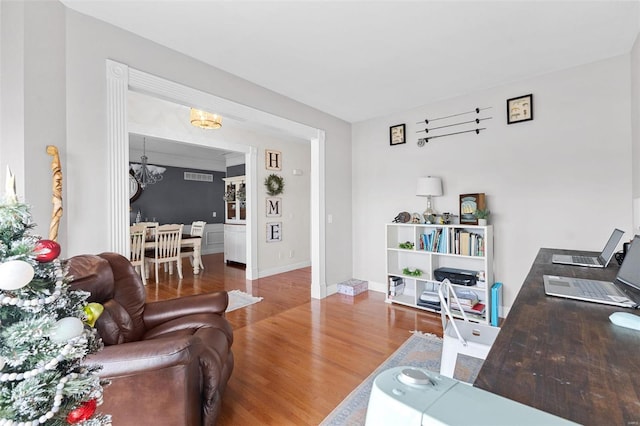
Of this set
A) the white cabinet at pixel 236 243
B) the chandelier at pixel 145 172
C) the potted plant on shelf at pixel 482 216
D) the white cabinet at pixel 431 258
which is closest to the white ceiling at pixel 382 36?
the potted plant on shelf at pixel 482 216

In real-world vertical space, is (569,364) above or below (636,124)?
below

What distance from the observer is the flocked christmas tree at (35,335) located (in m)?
0.68

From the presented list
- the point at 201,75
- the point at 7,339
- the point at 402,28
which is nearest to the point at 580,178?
the point at 402,28

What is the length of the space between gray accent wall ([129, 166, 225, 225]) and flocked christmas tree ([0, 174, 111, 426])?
680 centimetres

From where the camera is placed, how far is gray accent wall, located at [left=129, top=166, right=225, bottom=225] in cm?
682

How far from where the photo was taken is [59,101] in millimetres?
1810

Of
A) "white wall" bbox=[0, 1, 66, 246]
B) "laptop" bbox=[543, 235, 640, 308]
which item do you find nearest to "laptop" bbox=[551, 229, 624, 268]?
"laptop" bbox=[543, 235, 640, 308]

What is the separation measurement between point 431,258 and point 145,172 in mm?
5581

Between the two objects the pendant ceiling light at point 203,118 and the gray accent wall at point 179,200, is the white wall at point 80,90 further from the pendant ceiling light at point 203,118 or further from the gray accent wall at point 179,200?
the gray accent wall at point 179,200

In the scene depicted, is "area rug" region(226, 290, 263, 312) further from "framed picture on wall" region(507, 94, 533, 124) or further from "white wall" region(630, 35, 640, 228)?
"white wall" region(630, 35, 640, 228)

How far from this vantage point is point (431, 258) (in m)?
3.39

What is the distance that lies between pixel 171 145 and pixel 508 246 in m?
6.24

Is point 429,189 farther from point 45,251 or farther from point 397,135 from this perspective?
point 45,251

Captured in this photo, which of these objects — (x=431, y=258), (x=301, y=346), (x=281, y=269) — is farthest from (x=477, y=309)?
(x=281, y=269)
